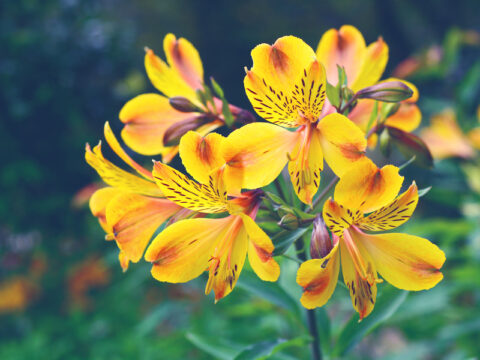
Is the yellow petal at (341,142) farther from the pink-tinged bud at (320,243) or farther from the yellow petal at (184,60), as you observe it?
the yellow petal at (184,60)

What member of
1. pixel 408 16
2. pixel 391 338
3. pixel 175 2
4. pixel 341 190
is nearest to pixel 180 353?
pixel 341 190

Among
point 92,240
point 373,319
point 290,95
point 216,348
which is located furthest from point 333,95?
point 92,240

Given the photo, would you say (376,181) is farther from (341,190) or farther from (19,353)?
(19,353)

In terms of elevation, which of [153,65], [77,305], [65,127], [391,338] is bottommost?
[391,338]

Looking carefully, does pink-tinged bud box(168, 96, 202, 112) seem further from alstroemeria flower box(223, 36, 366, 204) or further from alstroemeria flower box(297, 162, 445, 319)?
alstroemeria flower box(297, 162, 445, 319)

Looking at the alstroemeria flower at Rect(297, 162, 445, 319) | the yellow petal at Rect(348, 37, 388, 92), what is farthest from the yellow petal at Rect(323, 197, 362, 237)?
the yellow petal at Rect(348, 37, 388, 92)

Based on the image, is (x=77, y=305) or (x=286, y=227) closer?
(x=286, y=227)
